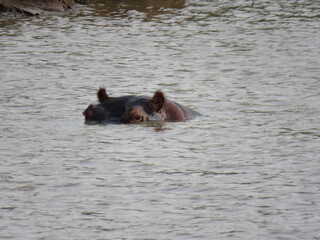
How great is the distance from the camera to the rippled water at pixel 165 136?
6527 mm

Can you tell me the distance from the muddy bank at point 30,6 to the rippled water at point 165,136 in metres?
2.28

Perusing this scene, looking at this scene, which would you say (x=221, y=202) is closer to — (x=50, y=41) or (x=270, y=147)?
(x=270, y=147)

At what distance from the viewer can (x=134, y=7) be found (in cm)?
2372

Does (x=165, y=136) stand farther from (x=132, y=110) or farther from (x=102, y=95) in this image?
(x=102, y=95)

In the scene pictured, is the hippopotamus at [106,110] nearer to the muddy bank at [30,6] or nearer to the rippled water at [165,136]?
the rippled water at [165,136]

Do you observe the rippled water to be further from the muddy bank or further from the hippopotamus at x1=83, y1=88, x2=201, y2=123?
the muddy bank

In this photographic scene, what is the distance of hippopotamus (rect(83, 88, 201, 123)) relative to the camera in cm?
1048

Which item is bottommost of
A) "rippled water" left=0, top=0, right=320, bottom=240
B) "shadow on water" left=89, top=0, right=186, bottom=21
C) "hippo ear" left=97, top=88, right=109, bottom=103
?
"rippled water" left=0, top=0, right=320, bottom=240

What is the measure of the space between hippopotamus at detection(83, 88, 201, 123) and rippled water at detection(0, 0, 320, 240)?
16 centimetres

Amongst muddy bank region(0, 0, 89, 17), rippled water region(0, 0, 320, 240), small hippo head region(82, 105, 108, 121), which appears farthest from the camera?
muddy bank region(0, 0, 89, 17)

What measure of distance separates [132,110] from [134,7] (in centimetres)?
1358

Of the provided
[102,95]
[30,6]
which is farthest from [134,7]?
[102,95]

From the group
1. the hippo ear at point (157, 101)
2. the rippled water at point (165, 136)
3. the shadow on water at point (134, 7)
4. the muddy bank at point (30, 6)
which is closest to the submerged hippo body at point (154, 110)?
the hippo ear at point (157, 101)

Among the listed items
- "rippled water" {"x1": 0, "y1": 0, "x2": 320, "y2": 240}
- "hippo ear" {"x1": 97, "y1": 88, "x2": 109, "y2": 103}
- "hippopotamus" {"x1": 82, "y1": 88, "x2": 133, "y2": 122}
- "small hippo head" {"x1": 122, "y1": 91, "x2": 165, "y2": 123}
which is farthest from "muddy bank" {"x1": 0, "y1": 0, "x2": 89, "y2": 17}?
"small hippo head" {"x1": 122, "y1": 91, "x2": 165, "y2": 123}
